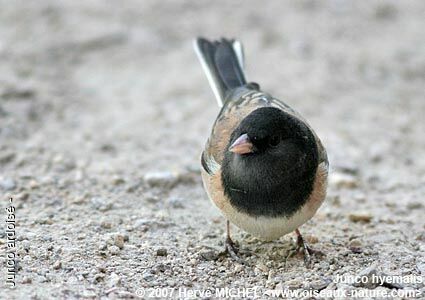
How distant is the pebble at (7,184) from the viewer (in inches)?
163

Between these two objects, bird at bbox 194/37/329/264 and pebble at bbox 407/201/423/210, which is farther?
pebble at bbox 407/201/423/210

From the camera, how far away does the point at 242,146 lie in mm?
3271

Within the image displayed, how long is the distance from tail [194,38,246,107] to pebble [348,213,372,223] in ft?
3.32

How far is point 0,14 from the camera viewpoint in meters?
6.62

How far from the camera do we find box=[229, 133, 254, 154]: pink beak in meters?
3.27

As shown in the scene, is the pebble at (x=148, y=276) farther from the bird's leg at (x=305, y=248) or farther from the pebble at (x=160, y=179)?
the pebble at (x=160, y=179)

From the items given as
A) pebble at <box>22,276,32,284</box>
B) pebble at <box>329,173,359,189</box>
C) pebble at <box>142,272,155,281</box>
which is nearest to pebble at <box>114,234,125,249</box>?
pebble at <box>142,272,155,281</box>

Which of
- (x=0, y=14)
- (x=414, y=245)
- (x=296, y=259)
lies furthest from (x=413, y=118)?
(x=0, y=14)

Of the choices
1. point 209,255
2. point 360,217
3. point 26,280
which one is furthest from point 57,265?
point 360,217

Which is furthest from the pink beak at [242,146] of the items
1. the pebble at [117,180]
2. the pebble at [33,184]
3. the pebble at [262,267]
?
the pebble at [33,184]

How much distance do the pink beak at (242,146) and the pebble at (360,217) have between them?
46.2 inches

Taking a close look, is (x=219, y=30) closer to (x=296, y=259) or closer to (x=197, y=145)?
(x=197, y=145)

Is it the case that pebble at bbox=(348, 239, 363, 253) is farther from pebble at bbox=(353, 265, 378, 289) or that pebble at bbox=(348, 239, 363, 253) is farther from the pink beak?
the pink beak

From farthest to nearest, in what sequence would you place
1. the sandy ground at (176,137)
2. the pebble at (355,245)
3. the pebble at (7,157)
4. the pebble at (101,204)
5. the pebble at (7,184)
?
the pebble at (7,157)
the pebble at (7,184)
the pebble at (101,204)
the pebble at (355,245)
the sandy ground at (176,137)
